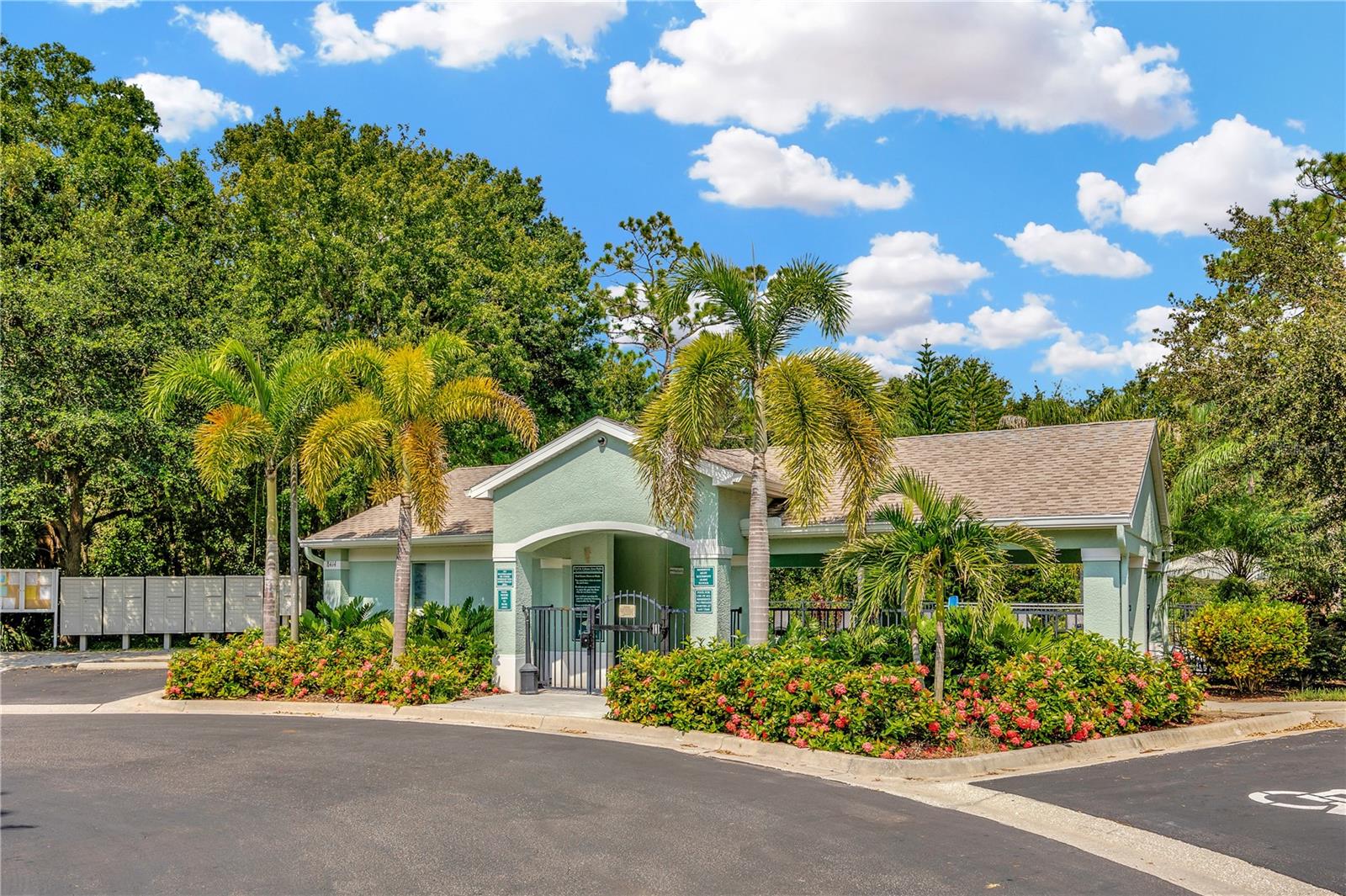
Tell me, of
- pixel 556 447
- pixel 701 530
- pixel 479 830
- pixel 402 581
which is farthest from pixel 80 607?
pixel 479 830

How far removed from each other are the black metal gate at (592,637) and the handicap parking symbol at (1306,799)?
27.5 feet

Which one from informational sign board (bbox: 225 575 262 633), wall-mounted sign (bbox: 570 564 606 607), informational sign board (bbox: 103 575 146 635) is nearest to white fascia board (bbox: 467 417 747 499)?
wall-mounted sign (bbox: 570 564 606 607)

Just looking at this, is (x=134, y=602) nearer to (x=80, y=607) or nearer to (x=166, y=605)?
(x=166, y=605)

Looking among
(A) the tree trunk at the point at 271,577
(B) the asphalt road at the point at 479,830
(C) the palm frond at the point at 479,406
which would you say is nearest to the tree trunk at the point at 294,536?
(A) the tree trunk at the point at 271,577

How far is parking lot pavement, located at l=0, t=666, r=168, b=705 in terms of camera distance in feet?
62.7

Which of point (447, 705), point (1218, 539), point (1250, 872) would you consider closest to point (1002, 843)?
point (1250, 872)

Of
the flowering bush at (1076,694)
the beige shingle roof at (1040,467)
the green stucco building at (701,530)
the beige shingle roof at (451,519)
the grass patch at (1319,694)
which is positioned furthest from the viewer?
the beige shingle roof at (451,519)

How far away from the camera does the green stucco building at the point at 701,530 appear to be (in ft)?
54.5

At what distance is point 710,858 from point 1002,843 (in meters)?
2.48

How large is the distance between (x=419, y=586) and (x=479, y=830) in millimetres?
14388

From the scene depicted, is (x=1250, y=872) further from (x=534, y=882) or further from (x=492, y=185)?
(x=492, y=185)

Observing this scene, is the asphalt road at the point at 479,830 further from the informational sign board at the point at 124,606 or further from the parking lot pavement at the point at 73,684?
the informational sign board at the point at 124,606

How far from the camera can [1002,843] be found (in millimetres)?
8711

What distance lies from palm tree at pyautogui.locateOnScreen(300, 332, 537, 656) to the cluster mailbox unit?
33.9 feet
